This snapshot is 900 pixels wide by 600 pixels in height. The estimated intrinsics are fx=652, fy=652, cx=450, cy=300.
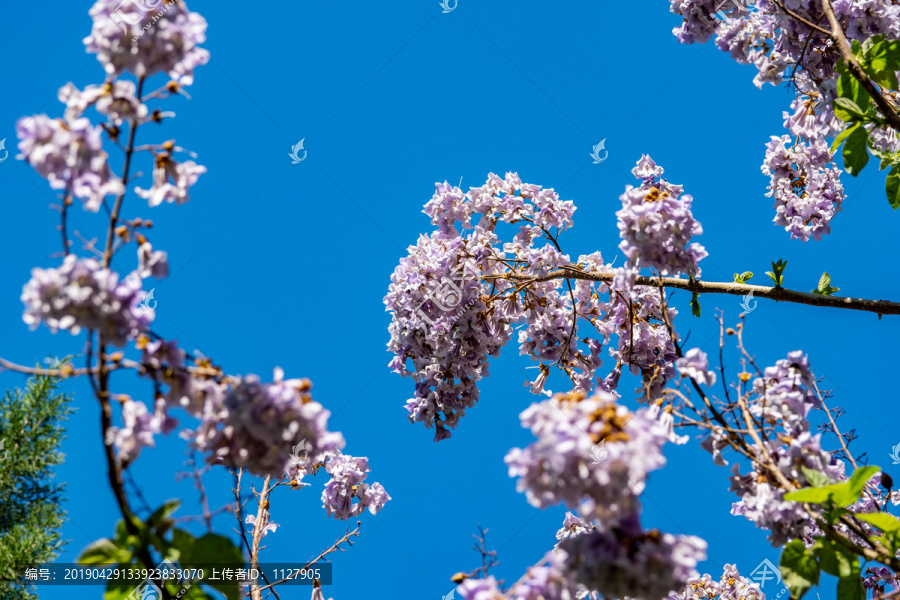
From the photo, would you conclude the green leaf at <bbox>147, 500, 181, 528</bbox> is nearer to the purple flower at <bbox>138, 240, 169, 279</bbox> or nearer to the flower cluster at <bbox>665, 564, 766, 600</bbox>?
the purple flower at <bbox>138, 240, 169, 279</bbox>

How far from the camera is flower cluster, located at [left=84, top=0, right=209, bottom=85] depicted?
6.12 ft

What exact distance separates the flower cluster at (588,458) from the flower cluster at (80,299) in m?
1.03

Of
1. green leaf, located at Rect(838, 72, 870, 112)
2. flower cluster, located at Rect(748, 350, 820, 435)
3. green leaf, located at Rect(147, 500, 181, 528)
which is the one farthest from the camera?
green leaf, located at Rect(838, 72, 870, 112)

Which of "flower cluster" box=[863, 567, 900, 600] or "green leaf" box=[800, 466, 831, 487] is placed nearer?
"green leaf" box=[800, 466, 831, 487]

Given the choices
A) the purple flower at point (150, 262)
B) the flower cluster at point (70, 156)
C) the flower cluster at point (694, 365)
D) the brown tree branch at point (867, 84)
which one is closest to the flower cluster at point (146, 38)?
the flower cluster at point (70, 156)

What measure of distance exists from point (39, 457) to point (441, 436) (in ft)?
26.9

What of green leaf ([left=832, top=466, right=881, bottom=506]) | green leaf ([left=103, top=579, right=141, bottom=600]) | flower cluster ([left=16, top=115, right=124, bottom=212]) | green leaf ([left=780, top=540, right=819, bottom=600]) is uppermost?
flower cluster ([left=16, top=115, right=124, bottom=212])

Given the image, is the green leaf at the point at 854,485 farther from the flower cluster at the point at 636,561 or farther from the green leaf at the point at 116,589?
the green leaf at the point at 116,589

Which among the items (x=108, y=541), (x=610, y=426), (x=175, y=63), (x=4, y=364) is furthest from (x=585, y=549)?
(x=175, y=63)

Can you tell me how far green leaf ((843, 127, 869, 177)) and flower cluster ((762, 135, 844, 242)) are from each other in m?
1.48

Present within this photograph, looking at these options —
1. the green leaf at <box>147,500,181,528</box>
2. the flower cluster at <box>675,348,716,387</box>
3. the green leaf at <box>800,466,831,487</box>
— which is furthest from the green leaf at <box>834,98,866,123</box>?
the green leaf at <box>147,500,181,528</box>

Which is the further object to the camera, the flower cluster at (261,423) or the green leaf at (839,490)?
the green leaf at (839,490)

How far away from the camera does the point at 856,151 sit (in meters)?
2.97

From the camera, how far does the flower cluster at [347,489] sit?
4.53 metres
